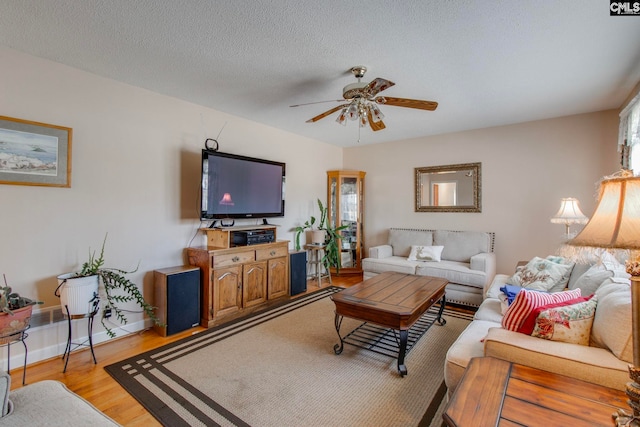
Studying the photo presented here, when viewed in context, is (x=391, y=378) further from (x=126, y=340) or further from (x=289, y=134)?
(x=289, y=134)

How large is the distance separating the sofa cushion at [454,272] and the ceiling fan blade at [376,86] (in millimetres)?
2485

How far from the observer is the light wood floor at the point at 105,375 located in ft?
5.68

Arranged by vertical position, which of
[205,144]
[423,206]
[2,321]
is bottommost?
[2,321]

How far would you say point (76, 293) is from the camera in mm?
2227

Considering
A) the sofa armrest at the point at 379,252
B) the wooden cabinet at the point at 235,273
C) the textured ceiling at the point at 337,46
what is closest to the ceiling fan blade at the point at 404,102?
the textured ceiling at the point at 337,46

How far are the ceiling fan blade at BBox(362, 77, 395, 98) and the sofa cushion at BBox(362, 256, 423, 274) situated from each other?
252 cm

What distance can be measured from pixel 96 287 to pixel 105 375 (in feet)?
2.23

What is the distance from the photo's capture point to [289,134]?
463 centimetres

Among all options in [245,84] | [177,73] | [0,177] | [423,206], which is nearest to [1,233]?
[0,177]

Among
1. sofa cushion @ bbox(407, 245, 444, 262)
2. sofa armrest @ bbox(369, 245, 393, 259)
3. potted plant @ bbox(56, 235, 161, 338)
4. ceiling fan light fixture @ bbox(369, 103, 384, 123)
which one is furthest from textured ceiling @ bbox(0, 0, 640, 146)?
sofa armrest @ bbox(369, 245, 393, 259)

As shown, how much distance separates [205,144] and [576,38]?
3.50 metres

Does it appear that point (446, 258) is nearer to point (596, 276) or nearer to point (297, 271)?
point (297, 271)

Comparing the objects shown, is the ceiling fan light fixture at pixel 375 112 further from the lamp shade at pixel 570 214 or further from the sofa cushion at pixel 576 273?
the lamp shade at pixel 570 214

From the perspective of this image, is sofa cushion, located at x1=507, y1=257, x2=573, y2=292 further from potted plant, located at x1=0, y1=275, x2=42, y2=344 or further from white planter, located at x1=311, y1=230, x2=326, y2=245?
potted plant, located at x1=0, y1=275, x2=42, y2=344
